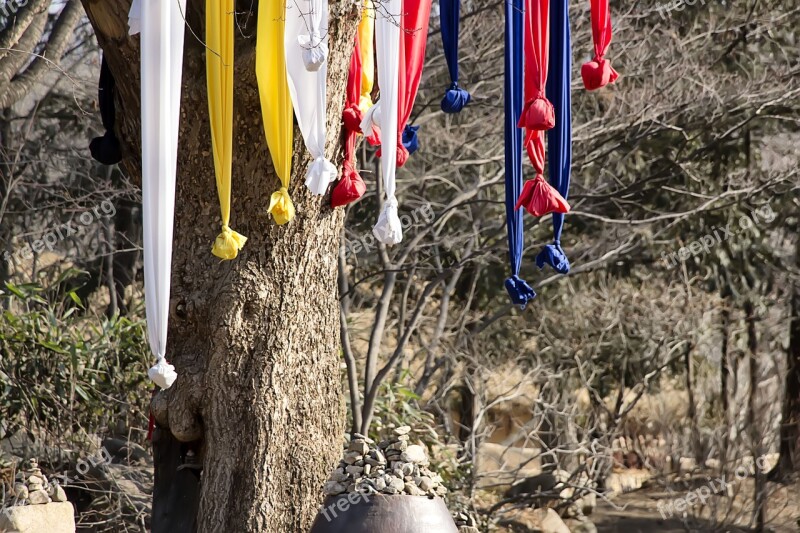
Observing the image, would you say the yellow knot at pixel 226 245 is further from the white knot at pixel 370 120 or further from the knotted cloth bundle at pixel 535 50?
the knotted cloth bundle at pixel 535 50

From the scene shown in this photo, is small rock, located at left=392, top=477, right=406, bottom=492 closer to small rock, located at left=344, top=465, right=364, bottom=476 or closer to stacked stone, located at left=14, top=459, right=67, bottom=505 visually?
small rock, located at left=344, top=465, right=364, bottom=476

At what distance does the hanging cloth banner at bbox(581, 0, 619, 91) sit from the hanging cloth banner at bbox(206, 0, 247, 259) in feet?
5.76

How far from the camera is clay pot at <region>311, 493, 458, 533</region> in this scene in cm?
411

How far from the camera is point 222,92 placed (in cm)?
414

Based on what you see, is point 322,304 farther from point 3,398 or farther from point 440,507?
point 3,398

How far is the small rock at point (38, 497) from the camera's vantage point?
4.64m

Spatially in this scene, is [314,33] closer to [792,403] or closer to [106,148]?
[106,148]

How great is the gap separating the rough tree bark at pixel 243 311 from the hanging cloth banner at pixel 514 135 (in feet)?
3.04

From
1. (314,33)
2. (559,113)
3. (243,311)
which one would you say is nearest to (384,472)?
(243,311)

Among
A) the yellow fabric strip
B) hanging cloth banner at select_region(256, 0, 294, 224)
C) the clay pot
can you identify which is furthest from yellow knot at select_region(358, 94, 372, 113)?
the clay pot

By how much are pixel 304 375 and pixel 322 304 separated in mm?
334

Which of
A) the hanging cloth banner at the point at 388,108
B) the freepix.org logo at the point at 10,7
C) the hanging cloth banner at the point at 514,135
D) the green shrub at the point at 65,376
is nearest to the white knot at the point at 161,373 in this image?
the hanging cloth banner at the point at 388,108

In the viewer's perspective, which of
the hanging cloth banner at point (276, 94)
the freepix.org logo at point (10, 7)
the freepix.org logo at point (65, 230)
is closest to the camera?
the hanging cloth banner at point (276, 94)

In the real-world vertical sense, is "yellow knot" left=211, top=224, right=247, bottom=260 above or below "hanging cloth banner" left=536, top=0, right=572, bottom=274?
below
